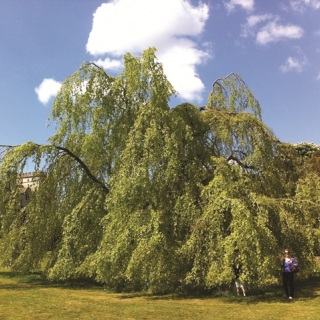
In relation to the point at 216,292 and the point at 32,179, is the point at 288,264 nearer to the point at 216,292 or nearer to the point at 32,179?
the point at 216,292

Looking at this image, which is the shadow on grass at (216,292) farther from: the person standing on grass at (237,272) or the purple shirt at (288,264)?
the purple shirt at (288,264)

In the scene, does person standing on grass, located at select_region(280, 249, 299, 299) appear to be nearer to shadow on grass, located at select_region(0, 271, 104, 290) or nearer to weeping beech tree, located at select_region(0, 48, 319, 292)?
weeping beech tree, located at select_region(0, 48, 319, 292)

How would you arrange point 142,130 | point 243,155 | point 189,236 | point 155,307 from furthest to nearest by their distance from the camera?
point 243,155, point 142,130, point 189,236, point 155,307

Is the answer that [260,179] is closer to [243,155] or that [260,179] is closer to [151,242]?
[243,155]

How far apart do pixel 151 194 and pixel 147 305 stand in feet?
9.62

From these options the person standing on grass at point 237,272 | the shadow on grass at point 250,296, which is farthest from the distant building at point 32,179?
the person standing on grass at point 237,272

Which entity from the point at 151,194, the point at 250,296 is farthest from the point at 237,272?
the point at 151,194

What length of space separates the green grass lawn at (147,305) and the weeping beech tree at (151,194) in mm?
524

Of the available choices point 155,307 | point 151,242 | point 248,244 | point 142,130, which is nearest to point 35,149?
point 142,130

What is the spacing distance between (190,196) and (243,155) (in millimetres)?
2762

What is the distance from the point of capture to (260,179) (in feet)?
38.4

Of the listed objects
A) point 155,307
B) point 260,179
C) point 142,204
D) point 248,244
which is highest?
point 260,179

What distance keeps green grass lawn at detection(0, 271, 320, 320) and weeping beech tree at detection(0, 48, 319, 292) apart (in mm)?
524

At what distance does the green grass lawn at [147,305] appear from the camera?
755cm
